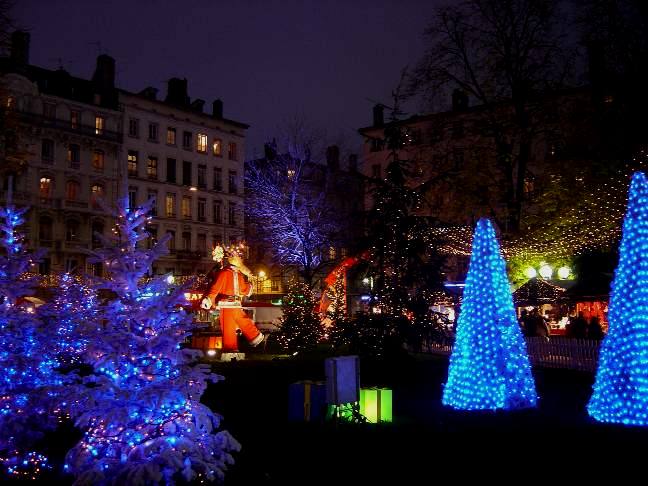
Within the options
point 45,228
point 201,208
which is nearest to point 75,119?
point 45,228

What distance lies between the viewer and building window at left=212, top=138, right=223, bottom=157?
200 feet

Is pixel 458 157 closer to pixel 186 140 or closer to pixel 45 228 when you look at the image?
pixel 45 228

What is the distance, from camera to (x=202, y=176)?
59.9 m

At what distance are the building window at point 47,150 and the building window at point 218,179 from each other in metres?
15.6

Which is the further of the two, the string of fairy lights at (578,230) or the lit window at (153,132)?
the lit window at (153,132)

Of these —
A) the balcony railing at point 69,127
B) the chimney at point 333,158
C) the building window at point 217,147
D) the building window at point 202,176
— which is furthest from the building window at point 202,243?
the chimney at point 333,158

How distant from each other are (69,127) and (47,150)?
2.40 meters

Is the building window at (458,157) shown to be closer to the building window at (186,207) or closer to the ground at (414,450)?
the ground at (414,450)

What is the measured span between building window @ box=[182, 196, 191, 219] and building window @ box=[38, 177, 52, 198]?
39.7 ft

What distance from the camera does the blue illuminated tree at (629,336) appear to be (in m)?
10.1

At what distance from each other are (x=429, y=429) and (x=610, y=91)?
15.6 metres

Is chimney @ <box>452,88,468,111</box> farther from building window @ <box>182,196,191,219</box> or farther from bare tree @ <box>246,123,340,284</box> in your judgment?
building window @ <box>182,196,191,219</box>

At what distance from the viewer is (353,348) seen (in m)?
18.0

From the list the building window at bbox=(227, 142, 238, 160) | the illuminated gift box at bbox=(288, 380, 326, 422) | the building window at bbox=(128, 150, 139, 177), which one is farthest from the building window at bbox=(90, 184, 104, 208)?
the illuminated gift box at bbox=(288, 380, 326, 422)
